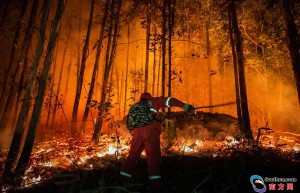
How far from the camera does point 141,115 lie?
5902 millimetres

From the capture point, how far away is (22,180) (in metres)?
7.20

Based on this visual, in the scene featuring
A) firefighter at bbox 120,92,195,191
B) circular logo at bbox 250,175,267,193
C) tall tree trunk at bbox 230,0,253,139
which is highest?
tall tree trunk at bbox 230,0,253,139

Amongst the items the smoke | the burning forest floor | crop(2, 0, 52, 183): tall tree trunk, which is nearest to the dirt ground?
the burning forest floor

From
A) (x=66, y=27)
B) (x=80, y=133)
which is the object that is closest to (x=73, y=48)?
(x=66, y=27)

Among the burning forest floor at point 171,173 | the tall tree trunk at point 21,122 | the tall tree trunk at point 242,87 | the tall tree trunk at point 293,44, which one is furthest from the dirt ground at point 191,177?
the tall tree trunk at point 242,87

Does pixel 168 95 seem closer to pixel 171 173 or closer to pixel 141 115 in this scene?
pixel 171 173

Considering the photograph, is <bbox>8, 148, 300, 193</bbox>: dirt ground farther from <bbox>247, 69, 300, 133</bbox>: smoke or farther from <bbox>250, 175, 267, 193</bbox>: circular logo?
<bbox>247, 69, 300, 133</bbox>: smoke

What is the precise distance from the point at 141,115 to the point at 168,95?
745 centimetres

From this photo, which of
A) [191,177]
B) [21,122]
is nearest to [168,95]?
[21,122]

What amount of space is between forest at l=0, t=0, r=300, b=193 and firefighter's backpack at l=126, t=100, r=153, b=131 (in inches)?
55.0

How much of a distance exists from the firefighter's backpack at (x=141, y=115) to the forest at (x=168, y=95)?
1.40m

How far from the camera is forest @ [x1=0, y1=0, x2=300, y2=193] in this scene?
259 inches

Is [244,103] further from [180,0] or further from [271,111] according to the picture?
[271,111]

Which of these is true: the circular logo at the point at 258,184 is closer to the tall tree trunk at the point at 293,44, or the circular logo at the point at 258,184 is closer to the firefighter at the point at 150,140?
the firefighter at the point at 150,140
